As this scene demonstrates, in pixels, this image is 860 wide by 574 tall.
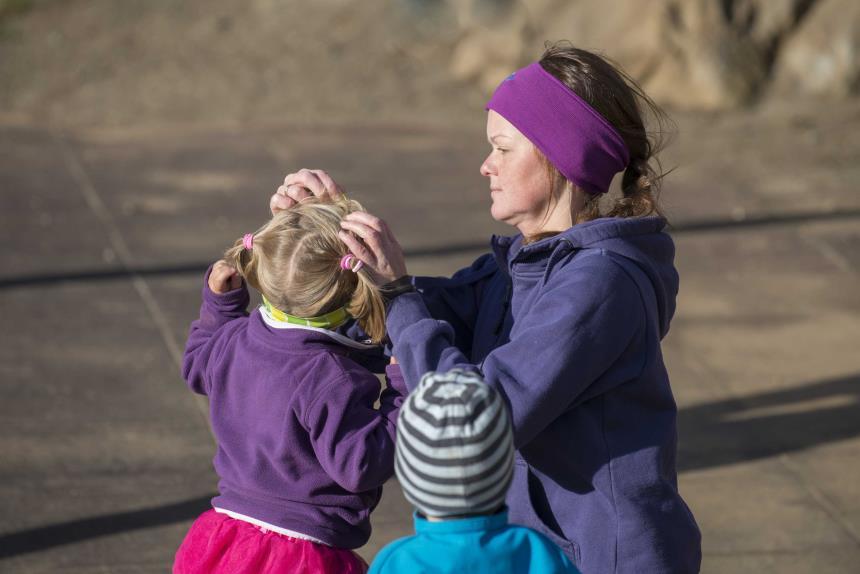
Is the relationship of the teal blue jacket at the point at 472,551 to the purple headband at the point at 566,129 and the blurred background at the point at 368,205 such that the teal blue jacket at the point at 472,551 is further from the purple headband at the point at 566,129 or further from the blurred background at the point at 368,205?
the blurred background at the point at 368,205

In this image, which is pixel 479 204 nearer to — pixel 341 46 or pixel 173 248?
pixel 173 248

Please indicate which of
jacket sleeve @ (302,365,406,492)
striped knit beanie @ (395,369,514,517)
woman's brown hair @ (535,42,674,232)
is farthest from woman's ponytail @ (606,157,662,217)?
striped knit beanie @ (395,369,514,517)

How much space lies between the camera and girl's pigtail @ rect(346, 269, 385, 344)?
264cm

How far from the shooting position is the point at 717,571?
4230 mm

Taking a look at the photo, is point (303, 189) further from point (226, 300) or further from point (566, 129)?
point (566, 129)

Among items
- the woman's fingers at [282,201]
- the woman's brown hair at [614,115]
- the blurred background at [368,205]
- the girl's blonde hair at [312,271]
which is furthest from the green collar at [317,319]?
the blurred background at [368,205]

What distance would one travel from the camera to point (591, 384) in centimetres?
254

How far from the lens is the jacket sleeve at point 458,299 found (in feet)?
9.73

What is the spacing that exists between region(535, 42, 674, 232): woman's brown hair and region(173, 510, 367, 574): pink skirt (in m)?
0.90

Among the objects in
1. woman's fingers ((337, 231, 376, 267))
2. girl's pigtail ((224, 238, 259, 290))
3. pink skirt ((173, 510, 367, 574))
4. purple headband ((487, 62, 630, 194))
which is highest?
purple headband ((487, 62, 630, 194))

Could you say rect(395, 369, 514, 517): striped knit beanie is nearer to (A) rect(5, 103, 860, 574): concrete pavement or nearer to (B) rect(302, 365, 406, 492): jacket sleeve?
(B) rect(302, 365, 406, 492): jacket sleeve

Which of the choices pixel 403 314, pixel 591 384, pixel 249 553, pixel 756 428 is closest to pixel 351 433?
pixel 403 314

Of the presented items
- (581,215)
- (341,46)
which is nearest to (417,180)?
(341,46)

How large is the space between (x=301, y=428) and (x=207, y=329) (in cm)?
46
